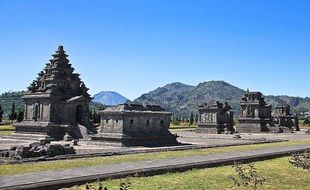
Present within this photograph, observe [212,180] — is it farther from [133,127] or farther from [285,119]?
[285,119]

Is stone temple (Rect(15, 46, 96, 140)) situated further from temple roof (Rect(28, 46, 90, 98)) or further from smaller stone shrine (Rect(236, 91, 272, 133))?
smaller stone shrine (Rect(236, 91, 272, 133))

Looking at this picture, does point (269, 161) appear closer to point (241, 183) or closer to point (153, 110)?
point (241, 183)

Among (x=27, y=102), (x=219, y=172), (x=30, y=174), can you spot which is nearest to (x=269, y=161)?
(x=219, y=172)

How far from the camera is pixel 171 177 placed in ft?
58.2

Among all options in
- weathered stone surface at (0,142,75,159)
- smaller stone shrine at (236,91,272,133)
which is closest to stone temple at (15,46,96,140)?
weathered stone surface at (0,142,75,159)

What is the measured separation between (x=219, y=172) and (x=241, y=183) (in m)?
2.98

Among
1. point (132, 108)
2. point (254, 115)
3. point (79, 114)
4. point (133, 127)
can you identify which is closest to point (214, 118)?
point (254, 115)

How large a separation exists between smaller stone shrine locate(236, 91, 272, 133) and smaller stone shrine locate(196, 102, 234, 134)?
6.63m

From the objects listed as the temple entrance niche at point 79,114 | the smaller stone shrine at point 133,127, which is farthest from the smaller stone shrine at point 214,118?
the smaller stone shrine at point 133,127

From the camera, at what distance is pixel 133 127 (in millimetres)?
38625

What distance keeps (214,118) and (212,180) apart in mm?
55787

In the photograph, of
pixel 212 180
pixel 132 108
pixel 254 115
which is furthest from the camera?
pixel 254 115

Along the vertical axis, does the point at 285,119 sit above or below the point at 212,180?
above

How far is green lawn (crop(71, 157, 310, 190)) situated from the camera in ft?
51.3
